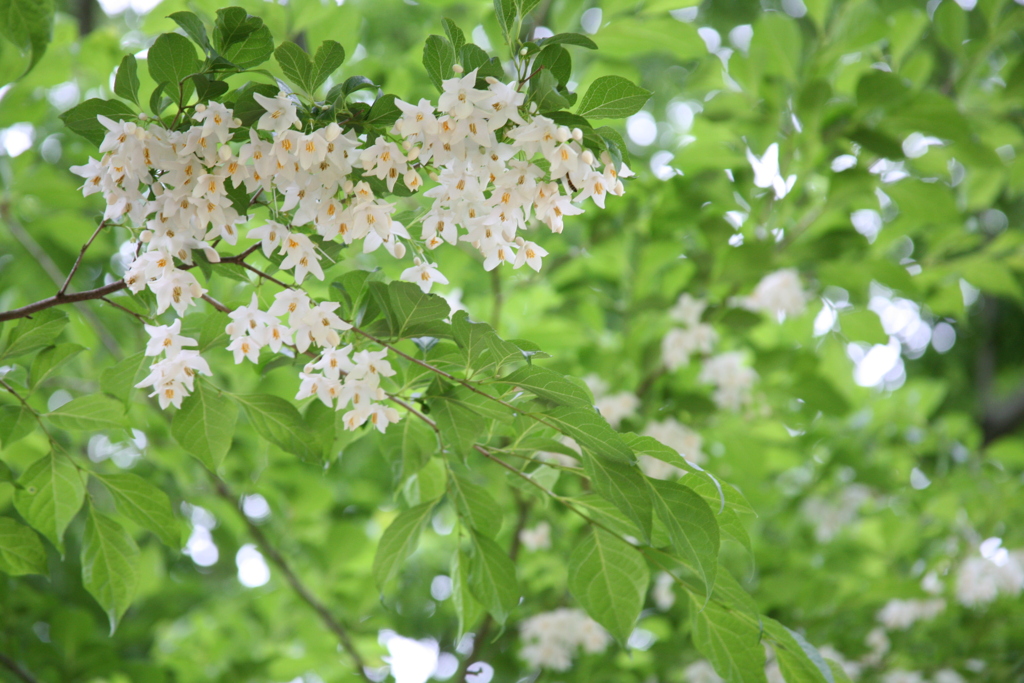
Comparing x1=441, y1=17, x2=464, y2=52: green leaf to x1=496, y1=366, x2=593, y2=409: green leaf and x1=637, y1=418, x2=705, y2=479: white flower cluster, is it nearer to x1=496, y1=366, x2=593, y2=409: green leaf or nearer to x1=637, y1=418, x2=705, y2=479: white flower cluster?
x1=496, y1=366, x2=593, y2=409: green leaf

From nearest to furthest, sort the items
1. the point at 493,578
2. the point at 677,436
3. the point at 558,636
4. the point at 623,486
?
the point at 623,486
the point at 493,578
the point at 677,436
the point at 558,636

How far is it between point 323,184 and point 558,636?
1980 mm

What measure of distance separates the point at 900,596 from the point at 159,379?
91.2 inches

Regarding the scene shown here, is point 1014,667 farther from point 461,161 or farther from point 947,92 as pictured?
point 461,161

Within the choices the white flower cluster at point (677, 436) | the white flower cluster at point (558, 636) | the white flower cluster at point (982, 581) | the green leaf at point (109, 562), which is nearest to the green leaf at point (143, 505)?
the green leaf at point (109, 562)

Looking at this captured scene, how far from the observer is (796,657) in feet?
3.65

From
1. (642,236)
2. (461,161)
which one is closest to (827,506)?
(642,236)

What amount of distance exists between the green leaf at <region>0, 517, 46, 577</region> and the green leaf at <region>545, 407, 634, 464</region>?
0.86 meters

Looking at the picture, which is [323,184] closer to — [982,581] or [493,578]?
[493,578]

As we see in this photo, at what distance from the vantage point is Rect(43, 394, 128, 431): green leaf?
1.12m

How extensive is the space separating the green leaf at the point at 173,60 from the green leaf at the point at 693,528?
2.56 feet

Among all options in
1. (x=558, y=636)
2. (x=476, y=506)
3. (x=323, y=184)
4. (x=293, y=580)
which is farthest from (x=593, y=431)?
(x=558, y=636)

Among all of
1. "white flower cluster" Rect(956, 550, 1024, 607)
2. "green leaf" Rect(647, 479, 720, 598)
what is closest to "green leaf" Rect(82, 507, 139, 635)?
"green leaf" Rect(647, 479, 720, 598)

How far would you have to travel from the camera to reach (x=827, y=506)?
10.0 feet
